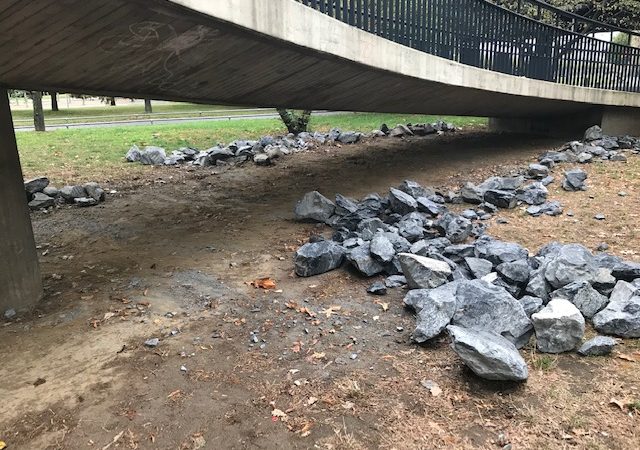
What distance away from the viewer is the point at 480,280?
430 cm

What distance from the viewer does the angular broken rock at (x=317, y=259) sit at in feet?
17.4

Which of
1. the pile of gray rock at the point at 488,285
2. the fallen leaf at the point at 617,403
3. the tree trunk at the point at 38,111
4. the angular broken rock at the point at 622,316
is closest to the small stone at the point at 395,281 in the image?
the pile of gray rock at the point at 488,285

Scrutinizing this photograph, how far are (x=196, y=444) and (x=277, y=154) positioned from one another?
8.58 m

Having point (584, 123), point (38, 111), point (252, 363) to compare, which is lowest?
point (252, 363)

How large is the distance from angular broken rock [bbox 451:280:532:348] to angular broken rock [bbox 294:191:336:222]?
3.28 meters

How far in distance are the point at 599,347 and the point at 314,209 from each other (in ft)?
13.6

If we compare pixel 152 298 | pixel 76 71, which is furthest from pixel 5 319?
pixel 76 71

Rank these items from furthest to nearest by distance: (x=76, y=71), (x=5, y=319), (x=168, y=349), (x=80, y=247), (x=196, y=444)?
1. (x=80, y=247)
2. (x=76, y=71)
3. (x=5, y=319)
4. (x=168, y=349)
5. (x=196, y=444)

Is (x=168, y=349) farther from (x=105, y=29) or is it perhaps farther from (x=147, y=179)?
(x=147, y=179)

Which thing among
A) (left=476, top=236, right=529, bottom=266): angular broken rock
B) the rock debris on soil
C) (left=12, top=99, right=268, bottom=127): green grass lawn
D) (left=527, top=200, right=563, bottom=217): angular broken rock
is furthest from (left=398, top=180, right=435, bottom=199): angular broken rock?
(left=12, top=99, right=268, bottom=127): green grass lawn

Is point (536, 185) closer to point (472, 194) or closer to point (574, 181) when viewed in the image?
point (574, 181)

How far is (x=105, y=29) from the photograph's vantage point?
4.14m

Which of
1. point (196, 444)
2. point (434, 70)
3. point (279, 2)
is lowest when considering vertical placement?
point (196, 444)

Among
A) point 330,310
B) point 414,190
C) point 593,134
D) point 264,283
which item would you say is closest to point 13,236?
point 264,283
